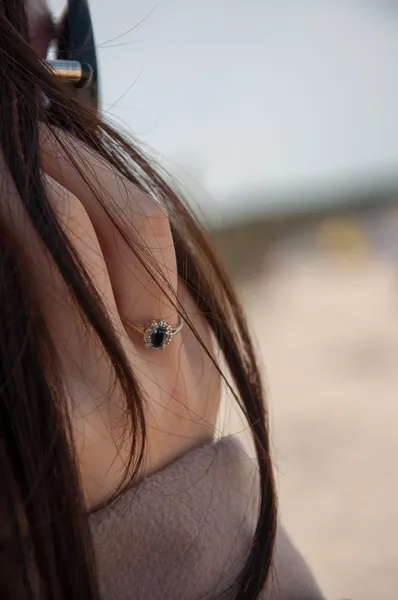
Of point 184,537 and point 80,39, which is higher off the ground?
point 80,39

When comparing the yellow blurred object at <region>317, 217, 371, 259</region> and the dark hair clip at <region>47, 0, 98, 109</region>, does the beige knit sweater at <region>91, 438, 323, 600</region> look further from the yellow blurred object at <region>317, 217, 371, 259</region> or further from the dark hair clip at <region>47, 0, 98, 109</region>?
the yellow blurred object at <region>317, 217, 371, 259</region>

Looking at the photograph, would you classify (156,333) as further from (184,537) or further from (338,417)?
(338,417)

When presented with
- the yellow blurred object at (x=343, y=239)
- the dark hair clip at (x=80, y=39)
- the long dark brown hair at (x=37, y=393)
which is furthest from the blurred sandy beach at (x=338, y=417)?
the yellow blurred object at (x=343, y=239)

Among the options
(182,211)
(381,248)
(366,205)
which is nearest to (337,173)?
(366,205)

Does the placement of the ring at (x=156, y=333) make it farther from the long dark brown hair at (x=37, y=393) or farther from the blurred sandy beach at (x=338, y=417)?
the blurred sandy beach at (x=338, y=417)

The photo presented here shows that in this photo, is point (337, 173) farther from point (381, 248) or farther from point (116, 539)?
point (116, 539)

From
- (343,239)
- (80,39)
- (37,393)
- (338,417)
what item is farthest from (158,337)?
(343,239)

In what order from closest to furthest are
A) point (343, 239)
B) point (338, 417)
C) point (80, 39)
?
point (80, 39), point (338, 417), point (343, 239)
